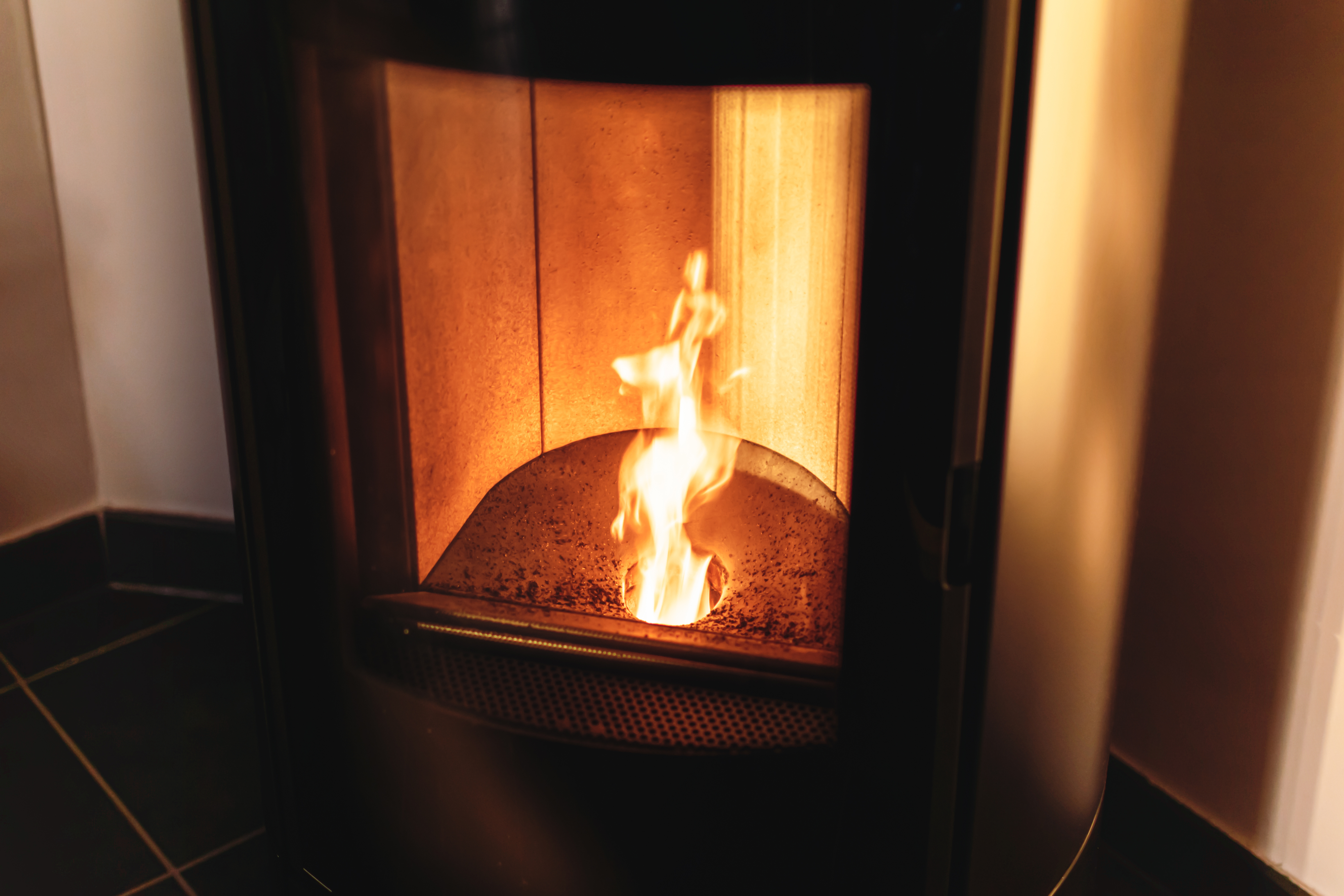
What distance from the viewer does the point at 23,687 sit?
1287mm

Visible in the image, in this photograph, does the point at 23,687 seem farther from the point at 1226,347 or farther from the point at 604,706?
the point at 1226,347

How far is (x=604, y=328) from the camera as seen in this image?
87cm

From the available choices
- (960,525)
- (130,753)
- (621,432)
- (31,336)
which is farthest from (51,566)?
(960,525)

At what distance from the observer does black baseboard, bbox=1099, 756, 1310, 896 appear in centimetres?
91

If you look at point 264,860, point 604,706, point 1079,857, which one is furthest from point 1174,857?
point 264,860

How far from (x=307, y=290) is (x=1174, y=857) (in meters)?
0.92

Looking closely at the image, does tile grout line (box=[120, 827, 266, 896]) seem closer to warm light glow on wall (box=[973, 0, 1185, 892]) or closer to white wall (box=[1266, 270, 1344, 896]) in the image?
warm light glow on wall (box=[973, 0, 1185, 892])

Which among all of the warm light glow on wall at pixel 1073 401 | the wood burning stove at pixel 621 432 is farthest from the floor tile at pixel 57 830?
the warm light glow on wall at pixel 1073 401

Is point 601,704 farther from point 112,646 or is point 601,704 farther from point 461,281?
point 112,646

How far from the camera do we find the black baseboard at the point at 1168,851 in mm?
905

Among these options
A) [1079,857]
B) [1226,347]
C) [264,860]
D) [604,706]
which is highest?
[1226,347]

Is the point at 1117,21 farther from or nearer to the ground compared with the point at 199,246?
farther from the ground

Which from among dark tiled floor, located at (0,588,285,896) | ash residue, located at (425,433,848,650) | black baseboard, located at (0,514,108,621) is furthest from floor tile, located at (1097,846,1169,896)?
black baseboard, located at (0,514,108,621)

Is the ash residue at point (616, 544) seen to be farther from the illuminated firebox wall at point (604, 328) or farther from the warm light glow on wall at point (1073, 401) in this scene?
the warm light glow on wall at point (1073, 401)
